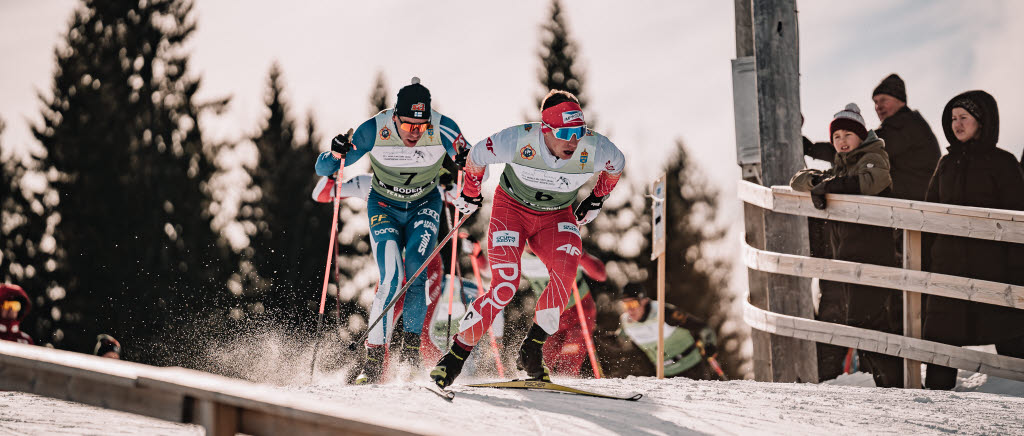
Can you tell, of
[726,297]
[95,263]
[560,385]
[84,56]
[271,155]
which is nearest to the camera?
[560,385]

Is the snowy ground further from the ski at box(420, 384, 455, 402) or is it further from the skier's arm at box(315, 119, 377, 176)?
the skier's arm at box(315, 119, 377, 176)

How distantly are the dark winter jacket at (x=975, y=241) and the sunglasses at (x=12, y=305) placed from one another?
27.4ft

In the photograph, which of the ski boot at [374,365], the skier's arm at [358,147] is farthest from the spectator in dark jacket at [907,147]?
the ski boot at [374,365]

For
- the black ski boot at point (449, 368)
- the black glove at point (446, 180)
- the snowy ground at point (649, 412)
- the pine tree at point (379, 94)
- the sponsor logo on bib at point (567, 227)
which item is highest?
the pine tree at point (379, 94)

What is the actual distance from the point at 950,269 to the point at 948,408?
1.49 meters

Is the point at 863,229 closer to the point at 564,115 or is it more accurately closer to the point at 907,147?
the point at 907,147

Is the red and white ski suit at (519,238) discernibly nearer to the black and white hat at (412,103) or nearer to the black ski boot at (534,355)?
the black ski boot at (534,355)

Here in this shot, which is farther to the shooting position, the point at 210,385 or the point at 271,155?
the point at 271,155

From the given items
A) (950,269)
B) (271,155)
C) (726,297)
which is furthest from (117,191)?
(950,269)

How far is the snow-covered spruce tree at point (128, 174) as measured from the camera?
27.2 meters

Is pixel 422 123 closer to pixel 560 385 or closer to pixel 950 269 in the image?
pixel 560 385

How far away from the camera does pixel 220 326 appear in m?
27.8

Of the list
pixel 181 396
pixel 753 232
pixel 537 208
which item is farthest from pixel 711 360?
pixel 181 396

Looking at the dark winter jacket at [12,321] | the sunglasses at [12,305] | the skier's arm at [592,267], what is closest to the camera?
the dark winter jacket at [12,321]
